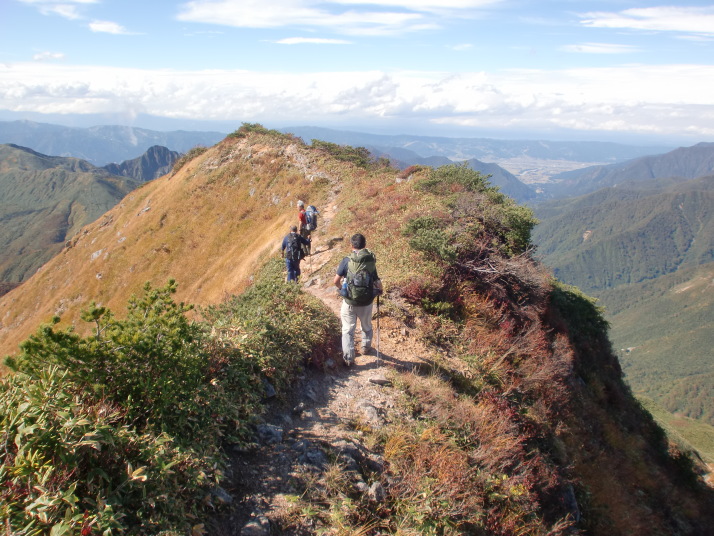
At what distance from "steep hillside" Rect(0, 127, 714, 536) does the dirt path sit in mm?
34

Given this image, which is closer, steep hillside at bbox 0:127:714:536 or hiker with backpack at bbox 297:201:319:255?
steep hillside at bbox 0:127:714:536

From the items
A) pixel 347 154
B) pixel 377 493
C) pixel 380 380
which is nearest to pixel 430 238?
pixel 380 380

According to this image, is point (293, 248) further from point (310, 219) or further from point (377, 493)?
point (377, 493)

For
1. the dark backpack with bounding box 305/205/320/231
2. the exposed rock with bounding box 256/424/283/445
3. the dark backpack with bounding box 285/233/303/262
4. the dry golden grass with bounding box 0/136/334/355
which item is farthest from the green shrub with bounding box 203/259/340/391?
the dry golden grass with bounding box 0/136/334/355

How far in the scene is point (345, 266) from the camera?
8.70 m

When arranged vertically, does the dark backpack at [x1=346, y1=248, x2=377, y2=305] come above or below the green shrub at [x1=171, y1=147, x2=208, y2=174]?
below

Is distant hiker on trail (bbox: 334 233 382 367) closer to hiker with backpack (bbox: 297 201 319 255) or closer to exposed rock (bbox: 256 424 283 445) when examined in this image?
exposed rock (bbox: 256 424 283 445)

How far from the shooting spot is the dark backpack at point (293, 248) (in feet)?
44.3

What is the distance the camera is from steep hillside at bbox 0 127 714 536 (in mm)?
5195

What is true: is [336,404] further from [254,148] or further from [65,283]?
[65,283]

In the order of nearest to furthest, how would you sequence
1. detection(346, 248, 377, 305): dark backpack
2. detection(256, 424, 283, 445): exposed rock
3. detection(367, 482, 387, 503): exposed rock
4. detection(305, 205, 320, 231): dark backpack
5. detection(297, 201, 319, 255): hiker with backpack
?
detection(367, 482, 387, 503): exposed rock
detection(256, 424, 283, 445): exposed rock
detection(346, 248, 377, 305): dark backpack
detection(297, 201, 319, 255): hiker with backpack
detection(305, 205, 320, 231): dark backpack

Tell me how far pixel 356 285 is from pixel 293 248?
224 inches

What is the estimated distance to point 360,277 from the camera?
8328mm

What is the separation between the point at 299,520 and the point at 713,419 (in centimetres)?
18464
